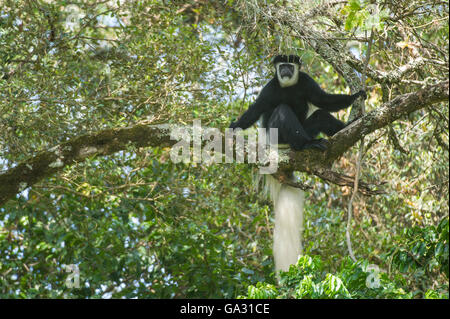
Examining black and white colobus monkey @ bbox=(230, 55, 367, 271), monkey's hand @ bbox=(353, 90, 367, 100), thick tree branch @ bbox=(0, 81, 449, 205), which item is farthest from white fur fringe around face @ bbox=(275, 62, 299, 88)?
thick tree branch @ bbox=(0, 81, 449, 205)

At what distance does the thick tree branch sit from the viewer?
116 inches

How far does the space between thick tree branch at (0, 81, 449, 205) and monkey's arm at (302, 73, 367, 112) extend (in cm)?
48

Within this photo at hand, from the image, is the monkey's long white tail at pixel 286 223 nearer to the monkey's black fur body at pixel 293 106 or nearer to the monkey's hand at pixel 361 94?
the monkey's black fur body at pixel 293 106

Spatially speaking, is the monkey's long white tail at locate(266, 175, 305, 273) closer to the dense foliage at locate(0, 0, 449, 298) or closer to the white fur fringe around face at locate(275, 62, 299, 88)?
the dense foliage at locate(0, 0, 449, 298)

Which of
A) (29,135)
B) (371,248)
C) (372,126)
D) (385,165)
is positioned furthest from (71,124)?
(385,165)

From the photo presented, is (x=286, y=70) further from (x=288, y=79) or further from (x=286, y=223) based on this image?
(x=286, y=223)

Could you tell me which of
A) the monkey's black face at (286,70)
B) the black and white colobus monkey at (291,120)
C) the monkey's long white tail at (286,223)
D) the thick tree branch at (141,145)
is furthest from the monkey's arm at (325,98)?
the monkey's long white tail at (286,223)

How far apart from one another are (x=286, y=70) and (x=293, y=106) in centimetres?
37

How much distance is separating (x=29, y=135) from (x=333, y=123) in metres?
2.07

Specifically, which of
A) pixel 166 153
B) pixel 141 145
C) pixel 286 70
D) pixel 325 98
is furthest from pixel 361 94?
pixel 166 153

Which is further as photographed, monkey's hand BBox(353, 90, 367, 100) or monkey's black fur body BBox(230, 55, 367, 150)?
monkey's black fur body BBox(230, 55, 367, 150)

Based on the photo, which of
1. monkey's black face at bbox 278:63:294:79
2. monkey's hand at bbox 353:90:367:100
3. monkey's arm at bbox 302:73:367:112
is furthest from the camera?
monkey's black face at bbox 278:63:294:79

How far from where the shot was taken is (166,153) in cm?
434

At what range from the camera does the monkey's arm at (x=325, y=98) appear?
12.4ft
